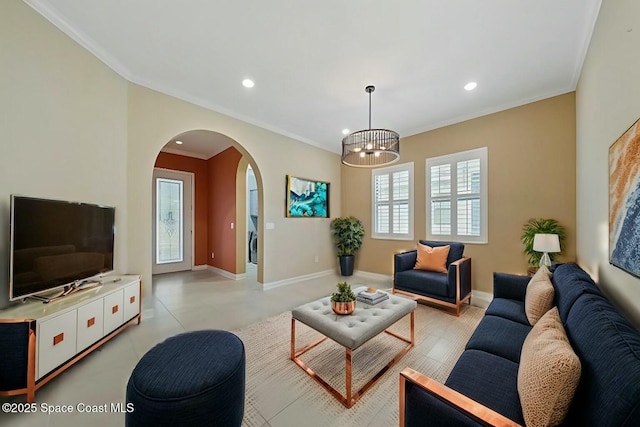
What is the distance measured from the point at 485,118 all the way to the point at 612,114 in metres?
2.21

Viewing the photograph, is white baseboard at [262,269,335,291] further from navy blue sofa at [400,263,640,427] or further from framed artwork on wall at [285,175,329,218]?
navy blue sofa at [400,263,640,427]

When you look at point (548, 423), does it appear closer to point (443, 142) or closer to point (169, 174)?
point (443, 142)

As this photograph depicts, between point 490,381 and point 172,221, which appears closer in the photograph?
point 490,381

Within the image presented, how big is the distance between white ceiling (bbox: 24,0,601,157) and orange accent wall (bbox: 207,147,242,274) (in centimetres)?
197

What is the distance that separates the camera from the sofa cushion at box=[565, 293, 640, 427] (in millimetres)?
678

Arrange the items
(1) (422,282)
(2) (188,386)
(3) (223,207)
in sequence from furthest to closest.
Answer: (3) (223,207), (1) (422,282), (2) (188,386)

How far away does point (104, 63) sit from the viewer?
8.50 ft

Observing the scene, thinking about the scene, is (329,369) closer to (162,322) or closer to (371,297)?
(371,297)

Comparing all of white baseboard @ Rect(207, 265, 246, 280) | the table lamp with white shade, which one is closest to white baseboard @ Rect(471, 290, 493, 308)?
the table lamp with white shade

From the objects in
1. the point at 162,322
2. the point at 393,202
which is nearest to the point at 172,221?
the point at 162,322

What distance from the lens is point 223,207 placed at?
5.64m

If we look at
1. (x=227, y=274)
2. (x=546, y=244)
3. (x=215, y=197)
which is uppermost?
(x=215, y=197)

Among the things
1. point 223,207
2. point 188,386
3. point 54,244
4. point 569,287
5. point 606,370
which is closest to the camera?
point 606,370

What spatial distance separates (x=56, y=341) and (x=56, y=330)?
3.1 inches
